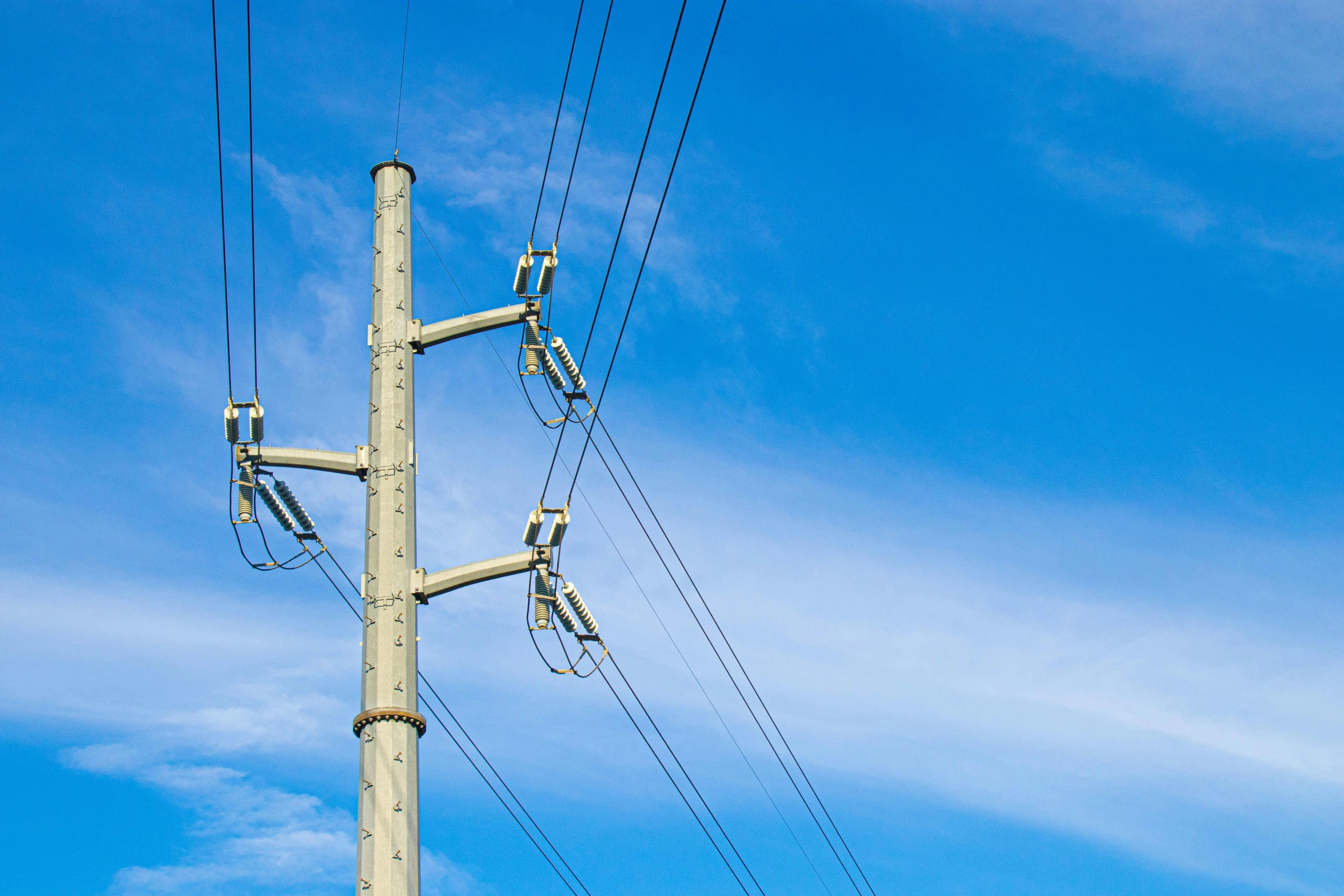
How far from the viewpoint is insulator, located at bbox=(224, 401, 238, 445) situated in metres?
16.3

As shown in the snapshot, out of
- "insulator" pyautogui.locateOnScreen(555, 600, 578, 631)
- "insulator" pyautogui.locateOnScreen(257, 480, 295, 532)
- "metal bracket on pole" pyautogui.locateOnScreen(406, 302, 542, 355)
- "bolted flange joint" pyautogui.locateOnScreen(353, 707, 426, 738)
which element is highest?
"metal bracket on pole" pyautogui.locateOnScreen(406, 302, 542, 355)

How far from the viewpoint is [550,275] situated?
1770 centimetres

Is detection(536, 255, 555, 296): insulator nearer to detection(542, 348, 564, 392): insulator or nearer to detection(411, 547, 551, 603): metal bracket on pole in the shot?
detection(542, 348, 564, 392): insulator

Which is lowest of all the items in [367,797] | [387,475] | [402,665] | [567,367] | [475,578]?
[367,797]

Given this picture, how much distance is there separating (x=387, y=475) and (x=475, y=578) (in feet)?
5.54

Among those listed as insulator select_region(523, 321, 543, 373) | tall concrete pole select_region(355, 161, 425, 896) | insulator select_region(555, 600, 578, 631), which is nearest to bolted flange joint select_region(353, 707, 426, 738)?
tall concrete pole select_region(355, 161, 425, 896)

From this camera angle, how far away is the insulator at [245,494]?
16.4m

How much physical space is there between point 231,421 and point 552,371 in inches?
181

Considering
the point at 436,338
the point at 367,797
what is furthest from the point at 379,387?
the point at 367,797

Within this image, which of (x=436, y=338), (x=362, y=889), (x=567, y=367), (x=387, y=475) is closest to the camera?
(x=362, y=889)

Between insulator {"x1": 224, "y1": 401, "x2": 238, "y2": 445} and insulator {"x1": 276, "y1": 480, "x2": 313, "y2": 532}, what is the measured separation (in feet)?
2.73

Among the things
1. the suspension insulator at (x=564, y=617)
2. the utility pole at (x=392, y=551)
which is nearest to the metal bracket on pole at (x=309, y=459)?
the utility pole at (x=392, y=551)

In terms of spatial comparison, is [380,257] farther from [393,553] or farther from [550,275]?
[393,553]

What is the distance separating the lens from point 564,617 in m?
16.7
